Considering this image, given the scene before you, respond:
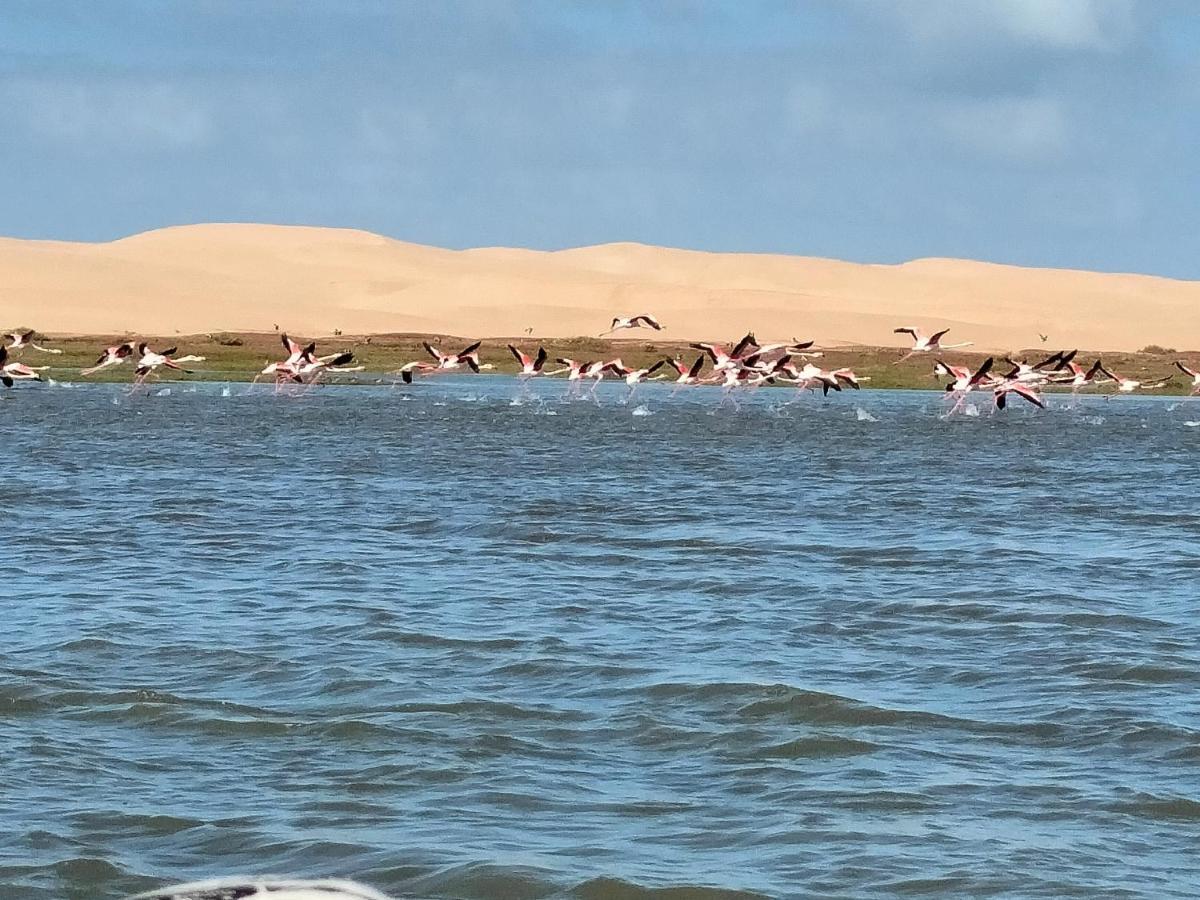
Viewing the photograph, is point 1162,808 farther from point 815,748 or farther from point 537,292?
point 537,292

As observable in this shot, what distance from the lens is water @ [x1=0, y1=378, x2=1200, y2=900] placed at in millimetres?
7516

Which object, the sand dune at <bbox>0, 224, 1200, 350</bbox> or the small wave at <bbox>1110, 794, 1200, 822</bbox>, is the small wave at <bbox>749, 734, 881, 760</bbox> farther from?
the sand dune at <bbox>0, 224, 1200, 350</bbox>

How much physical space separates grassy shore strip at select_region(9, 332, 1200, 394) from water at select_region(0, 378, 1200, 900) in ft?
136

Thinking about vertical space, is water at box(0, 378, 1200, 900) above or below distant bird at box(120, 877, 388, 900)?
below

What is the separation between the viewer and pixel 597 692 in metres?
10.3

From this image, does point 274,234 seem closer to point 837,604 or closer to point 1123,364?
point 1123,364

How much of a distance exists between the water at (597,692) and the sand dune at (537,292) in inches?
2760

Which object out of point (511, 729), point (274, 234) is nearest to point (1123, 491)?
point (511, 729)

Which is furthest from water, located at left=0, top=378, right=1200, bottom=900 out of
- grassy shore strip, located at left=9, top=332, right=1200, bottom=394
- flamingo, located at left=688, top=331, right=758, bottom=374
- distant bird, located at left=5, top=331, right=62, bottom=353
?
grassy shore strip, located at left=9, top=332, right=1200, bottom=394

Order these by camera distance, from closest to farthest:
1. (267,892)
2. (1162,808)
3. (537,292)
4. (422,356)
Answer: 1. (267,892)
2. (1162,808)
3. (422,356)
4. (537,292)

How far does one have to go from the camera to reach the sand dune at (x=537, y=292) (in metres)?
98.3

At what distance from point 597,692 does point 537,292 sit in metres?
107

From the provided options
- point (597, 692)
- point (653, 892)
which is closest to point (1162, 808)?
point (653, 892)

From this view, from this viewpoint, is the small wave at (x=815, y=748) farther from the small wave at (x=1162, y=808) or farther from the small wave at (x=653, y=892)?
the small wave at (x=653, y=892)
